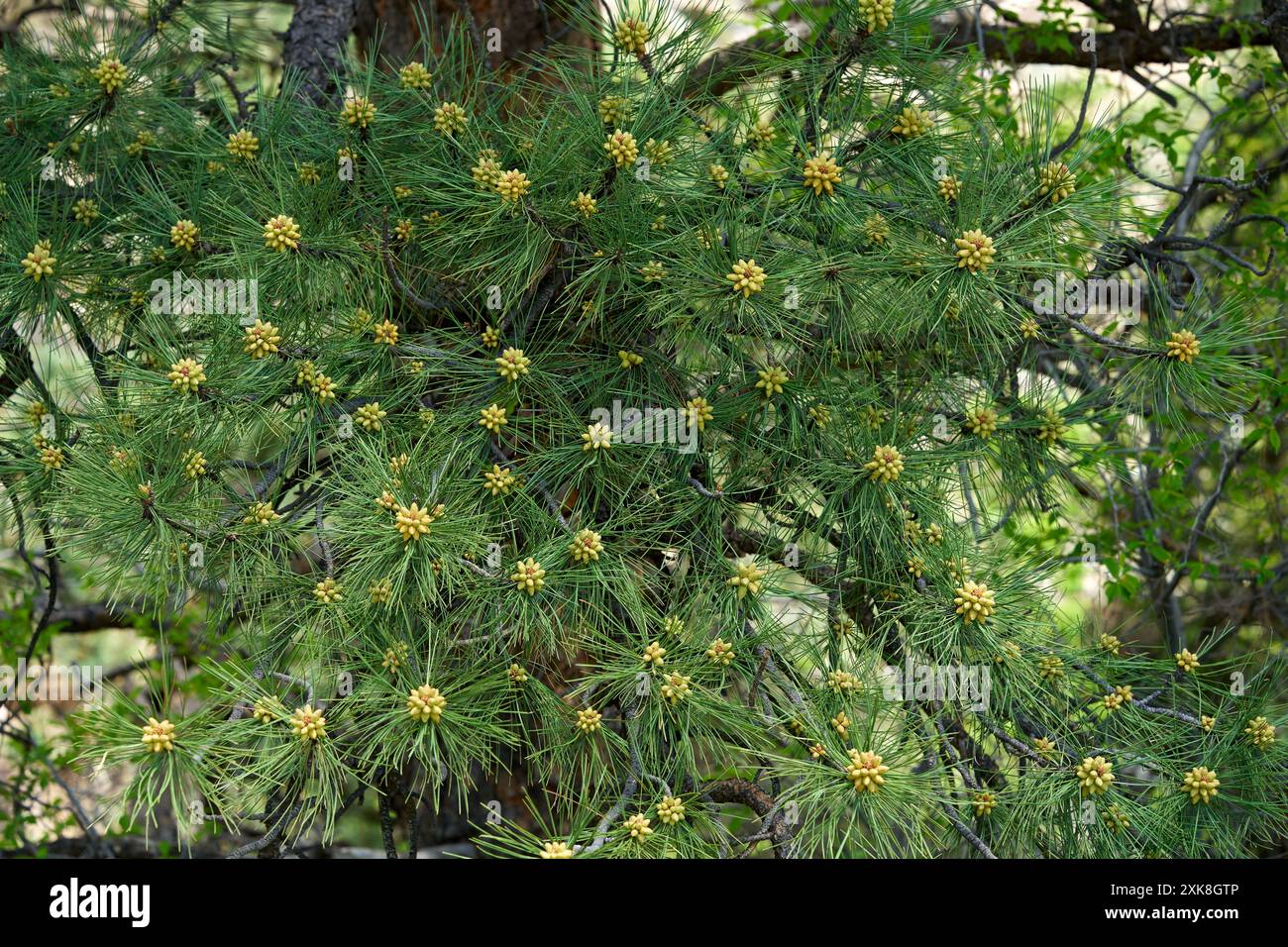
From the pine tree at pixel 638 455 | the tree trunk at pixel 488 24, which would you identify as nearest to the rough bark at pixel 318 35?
the tree trunk at pixel 488 24

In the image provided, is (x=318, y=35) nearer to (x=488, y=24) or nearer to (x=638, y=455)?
(x=488, y=24)

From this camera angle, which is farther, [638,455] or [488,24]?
[488,24]

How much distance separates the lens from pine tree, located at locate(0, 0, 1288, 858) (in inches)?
48.9

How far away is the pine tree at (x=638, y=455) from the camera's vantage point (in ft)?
4.08

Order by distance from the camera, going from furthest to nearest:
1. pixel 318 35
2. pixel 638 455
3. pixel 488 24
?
1. pixel 488 24
2. pixel 318 35
3. pixel 638 455

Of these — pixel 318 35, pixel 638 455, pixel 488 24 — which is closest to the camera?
pixel 638 455

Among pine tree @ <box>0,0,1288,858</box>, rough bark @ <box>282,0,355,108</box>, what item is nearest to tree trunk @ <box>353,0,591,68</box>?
rough bark @ <box>282,0,355,108</box>

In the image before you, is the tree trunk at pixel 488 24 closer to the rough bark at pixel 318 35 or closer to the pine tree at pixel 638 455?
the rough bark at pixel 318 35

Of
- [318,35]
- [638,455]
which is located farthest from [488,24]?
[638,455]

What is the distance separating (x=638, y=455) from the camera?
4.47 feet

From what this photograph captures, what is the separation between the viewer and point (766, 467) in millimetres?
1419

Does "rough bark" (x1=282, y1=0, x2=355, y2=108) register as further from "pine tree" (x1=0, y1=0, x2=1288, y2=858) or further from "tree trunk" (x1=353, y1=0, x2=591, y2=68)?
"pine tree" (x1=0, y1=0, x2=1288, y2=858)
